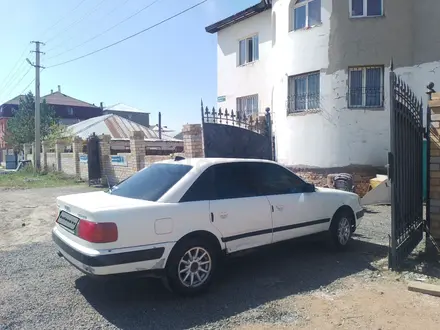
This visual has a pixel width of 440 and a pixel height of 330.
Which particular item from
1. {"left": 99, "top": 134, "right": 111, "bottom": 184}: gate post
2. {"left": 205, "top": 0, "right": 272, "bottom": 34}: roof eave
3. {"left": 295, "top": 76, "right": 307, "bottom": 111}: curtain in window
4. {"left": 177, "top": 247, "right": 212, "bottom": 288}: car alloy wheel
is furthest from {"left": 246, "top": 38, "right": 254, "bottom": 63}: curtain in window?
{"left": 177, "top": 247, "right": 212, "bottom": 288}: car alloy wheel

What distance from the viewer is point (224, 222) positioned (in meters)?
4.58

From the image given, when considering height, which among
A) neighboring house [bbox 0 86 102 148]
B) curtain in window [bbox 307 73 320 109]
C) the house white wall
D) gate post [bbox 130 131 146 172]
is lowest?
gate post [bbox 130 131 146 172]

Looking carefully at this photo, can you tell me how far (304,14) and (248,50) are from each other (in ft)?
13.7

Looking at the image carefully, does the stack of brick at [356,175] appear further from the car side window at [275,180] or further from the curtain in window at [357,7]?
the car side window at [275,180]

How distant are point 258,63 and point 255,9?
6.55 ft

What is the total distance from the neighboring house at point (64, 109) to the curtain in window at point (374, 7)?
60036mm

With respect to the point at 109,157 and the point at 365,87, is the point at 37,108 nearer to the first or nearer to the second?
the point at 109,157

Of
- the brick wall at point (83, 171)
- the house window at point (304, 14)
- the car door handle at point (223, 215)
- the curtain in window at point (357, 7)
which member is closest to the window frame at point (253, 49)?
the house window at point (304, 14)

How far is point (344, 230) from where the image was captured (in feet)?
20.0

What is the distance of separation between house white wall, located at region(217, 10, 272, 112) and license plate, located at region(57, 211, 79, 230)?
36.8ft

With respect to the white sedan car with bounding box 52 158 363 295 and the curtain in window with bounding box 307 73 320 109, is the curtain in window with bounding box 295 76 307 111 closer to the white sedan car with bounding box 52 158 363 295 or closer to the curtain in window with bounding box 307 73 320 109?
the curtain in window with bounding box 307 73 320 109

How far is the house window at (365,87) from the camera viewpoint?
11.1m

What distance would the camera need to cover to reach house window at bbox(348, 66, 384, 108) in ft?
36.3

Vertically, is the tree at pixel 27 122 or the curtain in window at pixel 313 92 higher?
the tree at pixel 27 122
